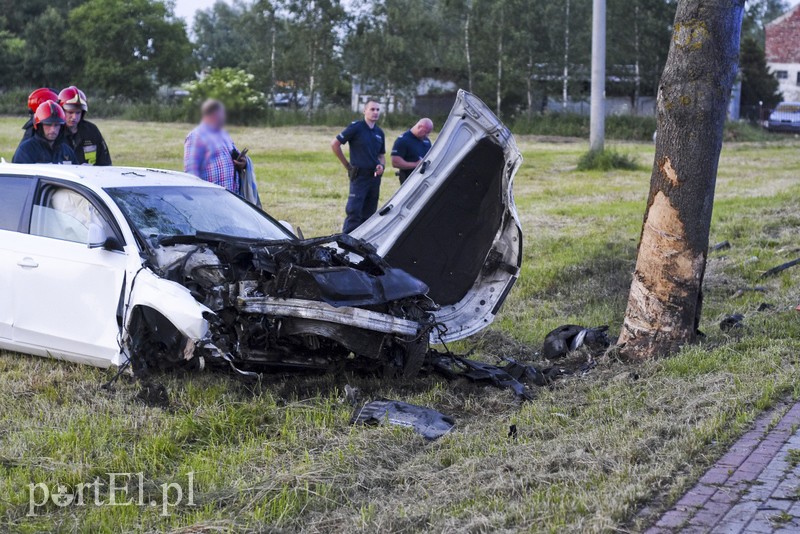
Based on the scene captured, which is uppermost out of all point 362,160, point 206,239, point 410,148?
point 410,148

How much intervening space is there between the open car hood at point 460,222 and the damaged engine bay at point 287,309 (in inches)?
47.2

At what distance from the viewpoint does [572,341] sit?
7.77 meters

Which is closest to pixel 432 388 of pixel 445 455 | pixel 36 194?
pixel 445 455

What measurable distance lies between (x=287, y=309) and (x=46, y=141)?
4.12m

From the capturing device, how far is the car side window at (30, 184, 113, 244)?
22.7 ft

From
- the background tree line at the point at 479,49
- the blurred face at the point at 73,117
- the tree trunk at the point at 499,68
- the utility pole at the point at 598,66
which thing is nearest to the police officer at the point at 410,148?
the blurred face at the point at 73,117

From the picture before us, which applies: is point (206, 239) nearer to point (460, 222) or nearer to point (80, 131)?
point (460, 222)

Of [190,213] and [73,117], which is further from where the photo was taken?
[73,117]

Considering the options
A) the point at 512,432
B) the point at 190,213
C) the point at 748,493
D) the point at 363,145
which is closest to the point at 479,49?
the point at 363,145

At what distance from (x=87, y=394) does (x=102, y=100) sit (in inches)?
685

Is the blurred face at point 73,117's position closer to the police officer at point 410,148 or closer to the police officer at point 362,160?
the police officer at point 362,160

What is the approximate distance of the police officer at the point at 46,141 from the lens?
869cm

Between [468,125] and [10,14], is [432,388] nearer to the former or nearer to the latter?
[468,125]

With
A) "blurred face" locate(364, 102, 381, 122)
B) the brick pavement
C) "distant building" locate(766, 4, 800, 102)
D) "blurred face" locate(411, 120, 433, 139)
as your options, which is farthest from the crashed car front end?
"distant building" locate(766, 4, 800, 102)
